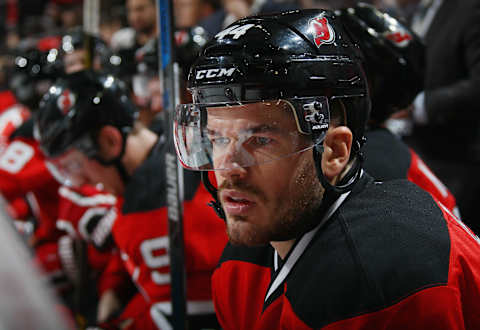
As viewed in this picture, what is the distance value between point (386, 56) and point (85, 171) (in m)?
1.07

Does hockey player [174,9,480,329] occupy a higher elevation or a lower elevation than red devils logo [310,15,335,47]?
lower

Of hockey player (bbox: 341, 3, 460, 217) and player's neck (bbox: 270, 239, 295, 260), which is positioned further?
hockey player (bbox: 341, 3, 460, 217)

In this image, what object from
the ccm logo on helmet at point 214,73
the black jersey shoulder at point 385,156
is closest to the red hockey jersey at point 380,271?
the black jersey shoulder at point 385,156

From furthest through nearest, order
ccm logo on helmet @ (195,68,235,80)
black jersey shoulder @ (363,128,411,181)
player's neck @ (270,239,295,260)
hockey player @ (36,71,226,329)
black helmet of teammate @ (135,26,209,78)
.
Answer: black helmet of teammate @ (135,26,209,78) < hockey player @ (36,71,226,329) < black jersey shoulder @ (363,128,411,181) < player's neck @ (270,239,295,260) < ccm logo on helmet @ (195,68,235,80)

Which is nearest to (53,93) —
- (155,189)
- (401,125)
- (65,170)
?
(65,170)

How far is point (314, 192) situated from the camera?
1.04 m

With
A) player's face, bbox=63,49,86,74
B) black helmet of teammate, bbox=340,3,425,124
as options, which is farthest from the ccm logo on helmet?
player's face, bbox=63,49,86,74

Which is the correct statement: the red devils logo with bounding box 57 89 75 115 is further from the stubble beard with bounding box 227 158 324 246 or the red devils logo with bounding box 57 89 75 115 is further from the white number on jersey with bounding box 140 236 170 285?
the stubble beard with bounding box 227 158 324 246

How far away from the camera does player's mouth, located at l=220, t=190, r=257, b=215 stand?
1025mm

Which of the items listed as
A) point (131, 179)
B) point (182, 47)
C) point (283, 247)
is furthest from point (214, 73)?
point (182, 47)

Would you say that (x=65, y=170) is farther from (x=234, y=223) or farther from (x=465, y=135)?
(x=465, y=135)

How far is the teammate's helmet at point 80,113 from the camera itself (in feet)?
5.73

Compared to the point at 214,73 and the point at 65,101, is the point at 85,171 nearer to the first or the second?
the point at 65,101

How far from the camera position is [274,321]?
1078 mm
